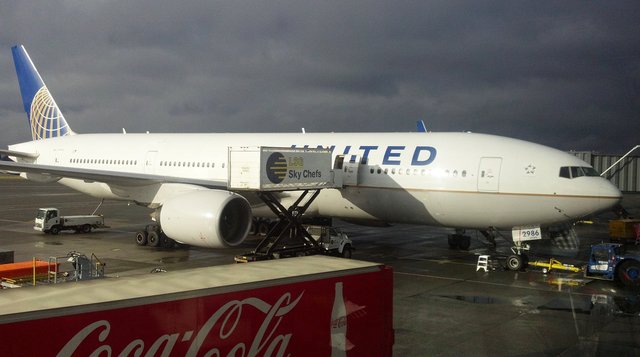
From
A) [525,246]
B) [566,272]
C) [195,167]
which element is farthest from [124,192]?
[566,272]

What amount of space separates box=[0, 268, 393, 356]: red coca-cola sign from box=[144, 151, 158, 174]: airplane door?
18.2 m

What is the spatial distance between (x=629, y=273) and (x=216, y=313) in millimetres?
13566

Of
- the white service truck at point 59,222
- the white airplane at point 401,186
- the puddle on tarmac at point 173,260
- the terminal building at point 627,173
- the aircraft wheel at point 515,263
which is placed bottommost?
the puddle on tarmac at point 173,260

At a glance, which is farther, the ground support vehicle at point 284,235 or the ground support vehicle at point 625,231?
the ground support vehicle at point 625,231

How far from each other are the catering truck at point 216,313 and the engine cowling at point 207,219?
809 centimetres

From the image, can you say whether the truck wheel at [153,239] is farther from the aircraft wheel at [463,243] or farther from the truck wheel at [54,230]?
the aircraft wheel at [463,243]

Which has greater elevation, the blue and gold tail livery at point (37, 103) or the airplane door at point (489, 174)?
the blue and gold tail livery at point (37, 103)

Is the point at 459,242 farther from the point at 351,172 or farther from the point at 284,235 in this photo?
the point at 284,235

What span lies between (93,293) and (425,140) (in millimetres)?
14642

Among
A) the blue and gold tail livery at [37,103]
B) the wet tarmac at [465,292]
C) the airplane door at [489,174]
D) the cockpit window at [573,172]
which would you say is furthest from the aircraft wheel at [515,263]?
the blue and gold tail livery at [37,103]

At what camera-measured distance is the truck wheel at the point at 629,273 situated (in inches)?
606

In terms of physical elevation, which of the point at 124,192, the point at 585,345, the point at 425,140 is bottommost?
the point at 585,345

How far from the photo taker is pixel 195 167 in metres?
22.5

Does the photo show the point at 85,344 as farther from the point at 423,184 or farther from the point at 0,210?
the point at 0,210
